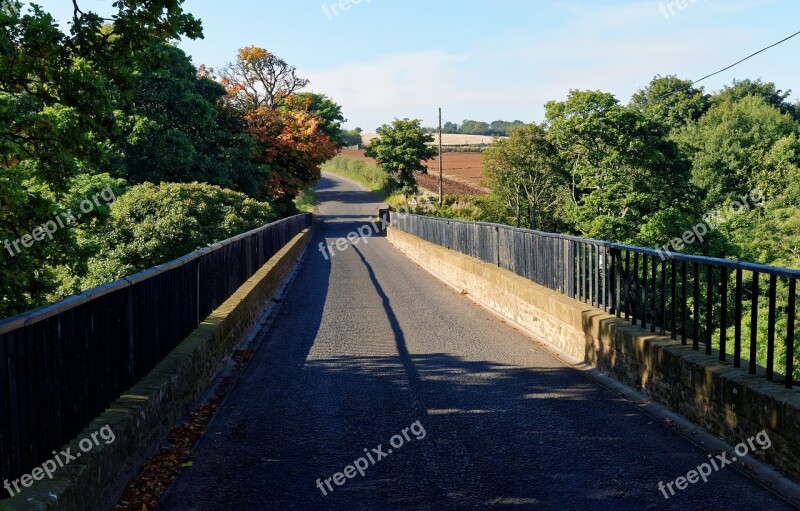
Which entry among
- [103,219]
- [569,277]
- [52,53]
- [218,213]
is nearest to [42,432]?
[52,53]

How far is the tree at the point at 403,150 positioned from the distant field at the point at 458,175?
438cm

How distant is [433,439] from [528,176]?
5115 centimetres

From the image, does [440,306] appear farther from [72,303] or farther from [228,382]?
[72,303]

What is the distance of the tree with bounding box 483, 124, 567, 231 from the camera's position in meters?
54.3

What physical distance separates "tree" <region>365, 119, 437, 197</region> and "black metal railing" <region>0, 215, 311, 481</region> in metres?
72.2

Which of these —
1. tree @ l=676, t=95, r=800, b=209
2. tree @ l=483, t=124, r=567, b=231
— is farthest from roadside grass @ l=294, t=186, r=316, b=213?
tree @ l=676, t=95, r=800, b=209

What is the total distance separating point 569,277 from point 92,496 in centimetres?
730

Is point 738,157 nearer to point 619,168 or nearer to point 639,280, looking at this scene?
point 619,168

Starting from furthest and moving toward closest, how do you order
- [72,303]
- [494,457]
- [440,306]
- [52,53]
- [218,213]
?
[218,213]
[440,306]
[52,53]
[494,457]
[72,303]

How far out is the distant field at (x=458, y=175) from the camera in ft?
273

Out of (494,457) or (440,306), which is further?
(440,306)

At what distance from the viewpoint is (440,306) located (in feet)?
47.3

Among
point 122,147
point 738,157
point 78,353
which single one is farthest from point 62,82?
point 738,157

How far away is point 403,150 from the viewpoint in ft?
262
